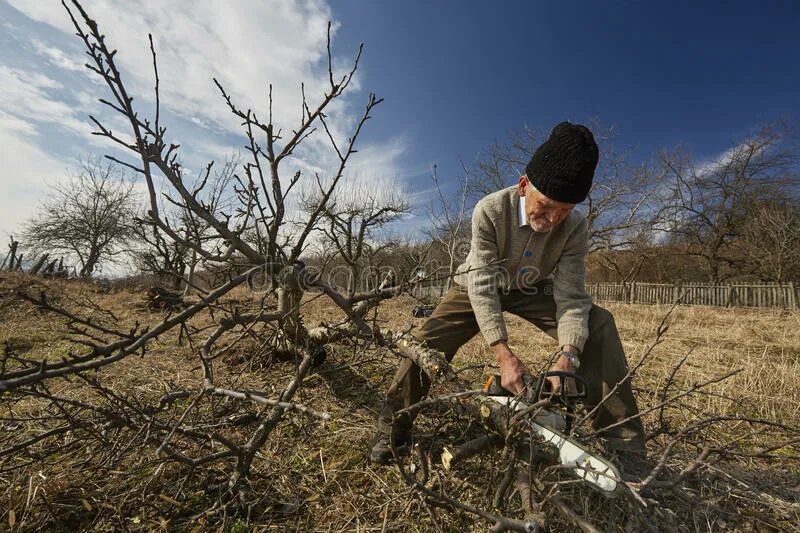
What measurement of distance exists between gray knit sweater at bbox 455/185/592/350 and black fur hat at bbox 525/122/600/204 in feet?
1.14

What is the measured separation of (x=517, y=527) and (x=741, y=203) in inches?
1050

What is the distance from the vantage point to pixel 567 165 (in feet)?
6.20

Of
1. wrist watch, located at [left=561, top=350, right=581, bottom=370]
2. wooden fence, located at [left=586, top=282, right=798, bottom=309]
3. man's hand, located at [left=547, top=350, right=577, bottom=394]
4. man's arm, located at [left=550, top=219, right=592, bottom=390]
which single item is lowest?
wooden fence, located at [left=586, top=282, right=798, bottom=309]

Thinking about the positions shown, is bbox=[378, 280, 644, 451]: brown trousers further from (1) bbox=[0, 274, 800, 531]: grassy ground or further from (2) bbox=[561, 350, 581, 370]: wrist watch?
(1) bbox=[0, 274, 800, 531]: grassy ground

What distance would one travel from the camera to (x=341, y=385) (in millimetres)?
3197

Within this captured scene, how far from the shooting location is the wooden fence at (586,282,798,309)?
14.7 meters

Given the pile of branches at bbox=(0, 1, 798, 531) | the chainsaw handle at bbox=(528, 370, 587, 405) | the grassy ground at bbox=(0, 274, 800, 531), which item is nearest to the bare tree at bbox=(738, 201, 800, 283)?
the grassy ground at bbox=(0, 274, 800, 531)

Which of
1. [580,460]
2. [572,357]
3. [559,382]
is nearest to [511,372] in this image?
[559,382]

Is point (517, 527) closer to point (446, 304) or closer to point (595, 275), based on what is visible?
point (446, 304)

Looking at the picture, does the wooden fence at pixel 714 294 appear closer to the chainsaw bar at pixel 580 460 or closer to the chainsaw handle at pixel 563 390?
the chainsaw handle at pixel 563 390

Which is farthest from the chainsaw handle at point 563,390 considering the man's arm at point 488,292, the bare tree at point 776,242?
the bare tree at point 776,242

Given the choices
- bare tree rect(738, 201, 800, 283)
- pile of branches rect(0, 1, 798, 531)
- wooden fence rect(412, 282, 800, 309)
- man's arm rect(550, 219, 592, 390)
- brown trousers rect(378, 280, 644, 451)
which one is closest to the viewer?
pile of branches rect(0, 1, 798, 531)

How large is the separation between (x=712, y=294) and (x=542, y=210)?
843 inches

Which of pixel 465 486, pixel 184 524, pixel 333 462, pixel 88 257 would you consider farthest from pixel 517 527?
pixel 88 257
